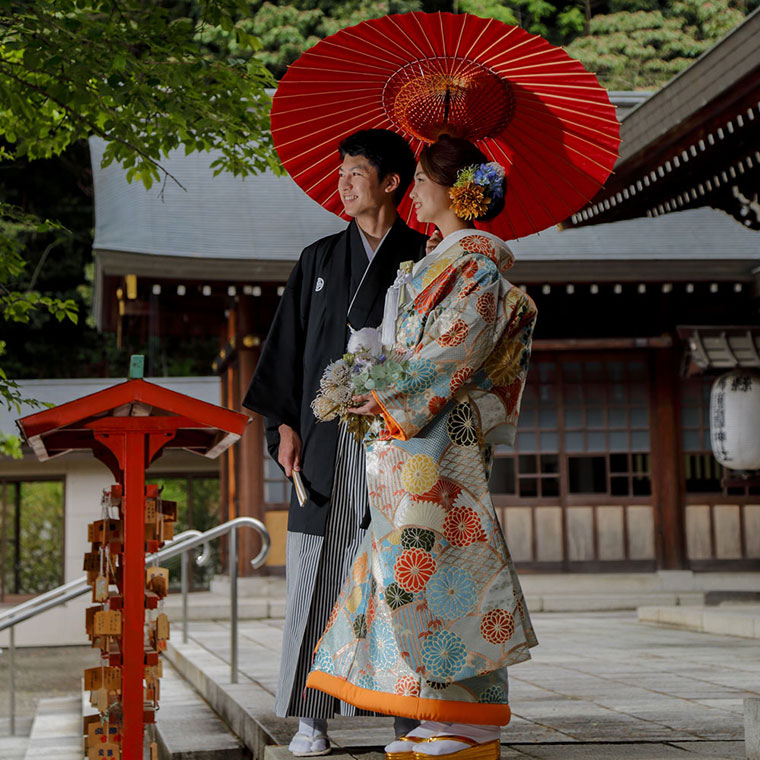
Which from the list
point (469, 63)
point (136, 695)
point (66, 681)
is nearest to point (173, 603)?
point (66, 681)

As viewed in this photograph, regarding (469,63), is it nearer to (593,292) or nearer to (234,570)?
(234,570)

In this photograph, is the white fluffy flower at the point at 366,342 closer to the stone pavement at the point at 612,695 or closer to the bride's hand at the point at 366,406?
the bride's hand at the point at 366,406

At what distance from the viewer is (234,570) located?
16.8ft

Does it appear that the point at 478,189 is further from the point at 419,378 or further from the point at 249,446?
the point at 249,446

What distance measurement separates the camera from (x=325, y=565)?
3010mm

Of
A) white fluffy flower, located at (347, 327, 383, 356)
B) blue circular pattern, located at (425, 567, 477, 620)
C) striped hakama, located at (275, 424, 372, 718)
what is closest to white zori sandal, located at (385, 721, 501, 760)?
blue circular pattern, located at (425, 567, 477, 620)

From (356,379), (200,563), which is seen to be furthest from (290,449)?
(200,563)

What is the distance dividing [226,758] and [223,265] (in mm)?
7155

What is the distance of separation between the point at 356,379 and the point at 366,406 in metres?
0.08

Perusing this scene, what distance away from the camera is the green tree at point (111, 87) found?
14.2 feet

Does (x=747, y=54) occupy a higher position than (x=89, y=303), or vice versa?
(x=89, y=303)

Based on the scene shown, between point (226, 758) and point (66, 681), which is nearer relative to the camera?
point (226, 758)

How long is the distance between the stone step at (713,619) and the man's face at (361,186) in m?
5.17

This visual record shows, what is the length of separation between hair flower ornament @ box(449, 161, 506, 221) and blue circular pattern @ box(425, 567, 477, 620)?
90 centimetres
